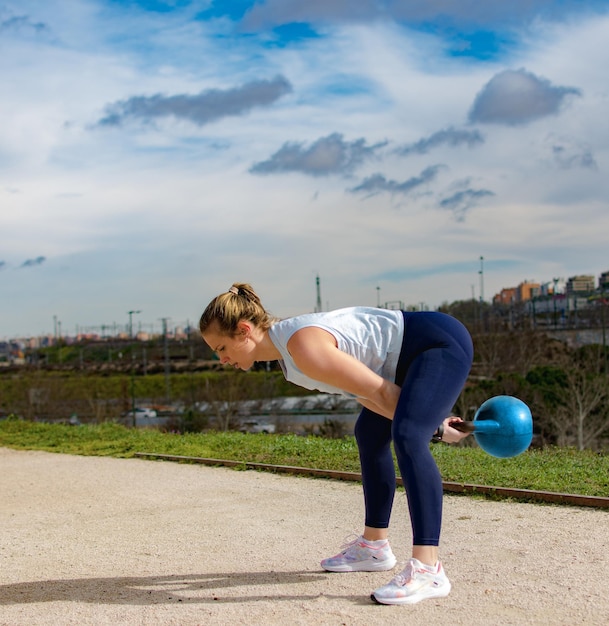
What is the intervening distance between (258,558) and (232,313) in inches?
71.2

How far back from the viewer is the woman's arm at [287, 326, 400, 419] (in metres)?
3.76

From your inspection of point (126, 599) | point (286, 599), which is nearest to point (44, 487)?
point (126, 599)

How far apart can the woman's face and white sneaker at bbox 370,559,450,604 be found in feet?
4.10

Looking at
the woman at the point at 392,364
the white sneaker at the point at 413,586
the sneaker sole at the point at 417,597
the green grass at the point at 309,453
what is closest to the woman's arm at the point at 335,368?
the woman at the point at 392,364

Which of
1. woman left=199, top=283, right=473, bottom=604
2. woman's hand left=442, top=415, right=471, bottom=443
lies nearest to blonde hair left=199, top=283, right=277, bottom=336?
woman left=199, top=283, right=473, bottom=604

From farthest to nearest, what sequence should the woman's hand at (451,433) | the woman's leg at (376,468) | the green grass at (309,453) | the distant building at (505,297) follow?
the distant building at (505,297), the green grass at (309,453), the woman's leg at (376,468), the woman's hand at (451,433)

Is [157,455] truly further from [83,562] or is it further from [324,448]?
[83,562]

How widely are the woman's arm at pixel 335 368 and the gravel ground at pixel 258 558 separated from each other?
38.7 inches

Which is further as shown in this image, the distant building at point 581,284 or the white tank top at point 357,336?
the distant building at point 581,284

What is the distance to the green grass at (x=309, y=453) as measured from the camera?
6996mm

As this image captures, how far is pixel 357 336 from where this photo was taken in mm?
3998

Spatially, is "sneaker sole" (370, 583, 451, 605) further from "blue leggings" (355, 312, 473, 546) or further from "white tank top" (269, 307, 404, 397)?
"white tank top" (269, 307, 404, 397)

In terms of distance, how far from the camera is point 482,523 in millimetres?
5781

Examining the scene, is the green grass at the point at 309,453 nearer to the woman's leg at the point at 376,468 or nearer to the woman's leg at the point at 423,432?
the woman's leg at the point at 376,468
